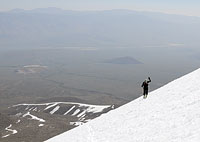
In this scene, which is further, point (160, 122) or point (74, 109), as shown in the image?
point (74, 109)

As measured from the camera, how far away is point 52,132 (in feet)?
261

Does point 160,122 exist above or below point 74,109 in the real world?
below

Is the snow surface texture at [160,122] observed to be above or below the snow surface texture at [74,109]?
below

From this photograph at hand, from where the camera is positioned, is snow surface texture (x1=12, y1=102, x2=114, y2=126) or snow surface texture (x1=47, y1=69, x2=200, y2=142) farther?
snow surface texture (x1=12, y1=102, x2=114, y2=126)

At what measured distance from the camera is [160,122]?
22.4 metres

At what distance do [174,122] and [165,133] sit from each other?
1.95m

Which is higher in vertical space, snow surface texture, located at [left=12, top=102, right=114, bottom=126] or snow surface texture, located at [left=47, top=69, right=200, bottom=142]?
snow surface texture, located at [left=12, top=102, right=114, bottom=126]

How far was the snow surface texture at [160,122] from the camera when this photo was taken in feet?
62.0

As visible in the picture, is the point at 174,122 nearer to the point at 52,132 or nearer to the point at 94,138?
the point at 94,138

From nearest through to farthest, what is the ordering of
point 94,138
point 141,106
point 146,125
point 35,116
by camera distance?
1. point 146,125
2. point 94,138
3. point 141,106
4. point 35,116

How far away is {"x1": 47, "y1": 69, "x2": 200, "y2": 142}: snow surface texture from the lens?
18.9 m

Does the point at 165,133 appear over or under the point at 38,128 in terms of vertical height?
under

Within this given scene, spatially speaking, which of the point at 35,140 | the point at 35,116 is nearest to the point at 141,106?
the point at 35,140

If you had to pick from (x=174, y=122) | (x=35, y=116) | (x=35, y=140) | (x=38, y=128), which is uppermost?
(x=35, y=116)
